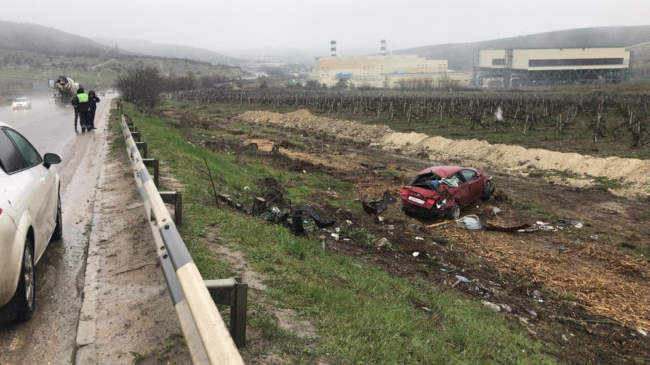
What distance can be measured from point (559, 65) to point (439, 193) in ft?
384

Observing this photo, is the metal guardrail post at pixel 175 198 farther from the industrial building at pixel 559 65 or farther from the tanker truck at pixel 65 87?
the industrial building at pixel 559 65

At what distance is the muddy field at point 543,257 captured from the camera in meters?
7.50

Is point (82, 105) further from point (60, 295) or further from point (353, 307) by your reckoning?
point (353, 307)

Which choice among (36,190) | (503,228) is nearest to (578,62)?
(503,228)

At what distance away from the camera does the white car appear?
11.5ft

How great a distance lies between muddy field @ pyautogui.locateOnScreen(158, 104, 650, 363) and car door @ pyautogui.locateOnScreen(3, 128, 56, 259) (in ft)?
17.9

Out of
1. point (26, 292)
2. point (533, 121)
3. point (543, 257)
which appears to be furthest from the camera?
point (533, 121)

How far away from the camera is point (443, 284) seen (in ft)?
28.4

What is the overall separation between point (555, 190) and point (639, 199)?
307cm

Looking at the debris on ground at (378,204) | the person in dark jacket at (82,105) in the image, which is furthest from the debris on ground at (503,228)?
the person in dark jacket at (82,105)

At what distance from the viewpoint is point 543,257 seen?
10875 mm

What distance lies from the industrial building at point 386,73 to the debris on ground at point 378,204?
118m

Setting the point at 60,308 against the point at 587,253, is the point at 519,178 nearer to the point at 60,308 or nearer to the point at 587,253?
the point at 587,253

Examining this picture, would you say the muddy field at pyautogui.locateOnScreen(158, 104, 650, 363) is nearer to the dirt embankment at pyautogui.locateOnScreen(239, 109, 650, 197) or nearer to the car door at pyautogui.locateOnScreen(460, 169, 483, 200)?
the car door at pyautogui.locateOnScreen(460, 169, 483, 200)
